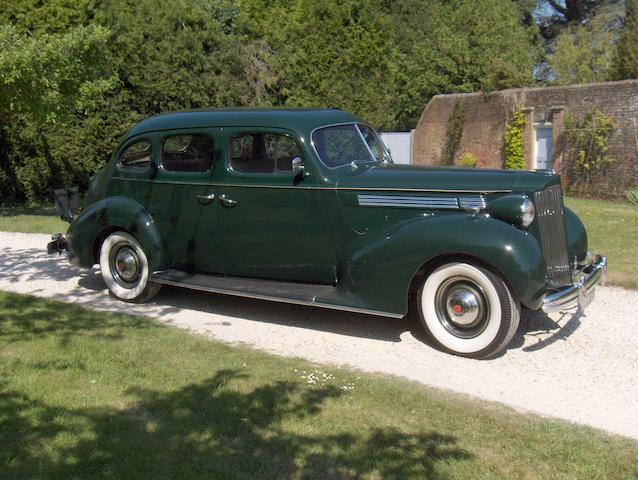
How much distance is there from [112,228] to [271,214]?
1924mm

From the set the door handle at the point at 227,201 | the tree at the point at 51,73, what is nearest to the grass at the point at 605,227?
the tree at the point at 51,73

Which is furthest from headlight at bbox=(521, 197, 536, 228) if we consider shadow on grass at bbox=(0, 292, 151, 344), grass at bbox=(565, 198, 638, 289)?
shadow on grass at bbox=(0, 292, 151, 344)

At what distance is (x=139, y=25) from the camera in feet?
53.5

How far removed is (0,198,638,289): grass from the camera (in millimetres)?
8047

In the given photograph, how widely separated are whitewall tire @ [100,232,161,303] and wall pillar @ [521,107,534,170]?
1534 centimetres

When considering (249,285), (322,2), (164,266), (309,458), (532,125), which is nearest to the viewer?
(309,458)

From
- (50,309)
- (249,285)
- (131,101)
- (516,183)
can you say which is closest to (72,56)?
(131,101)

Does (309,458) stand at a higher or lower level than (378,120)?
lower

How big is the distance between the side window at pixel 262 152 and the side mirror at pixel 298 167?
0.59ft

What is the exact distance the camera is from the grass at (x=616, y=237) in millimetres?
7792

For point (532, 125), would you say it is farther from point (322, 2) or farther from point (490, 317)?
point (490, 317)

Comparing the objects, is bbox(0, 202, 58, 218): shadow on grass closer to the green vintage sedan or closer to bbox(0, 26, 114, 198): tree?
bbox(0, 26, 114, 198): tree

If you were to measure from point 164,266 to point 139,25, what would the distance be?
37.2ft

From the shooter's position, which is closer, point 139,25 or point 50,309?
point 50,309
